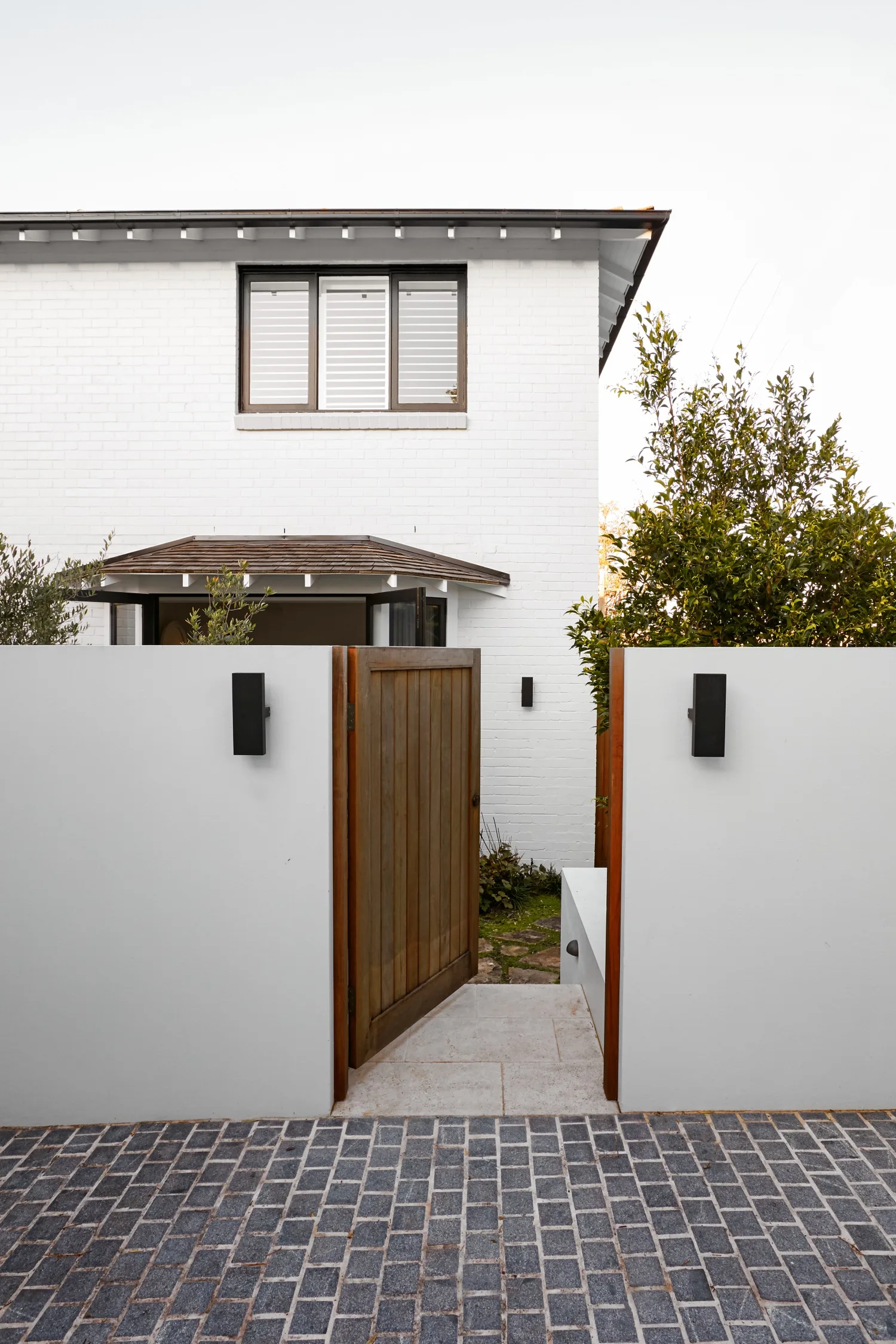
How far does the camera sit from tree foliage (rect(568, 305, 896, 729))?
3.82 metres

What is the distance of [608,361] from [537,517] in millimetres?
4378

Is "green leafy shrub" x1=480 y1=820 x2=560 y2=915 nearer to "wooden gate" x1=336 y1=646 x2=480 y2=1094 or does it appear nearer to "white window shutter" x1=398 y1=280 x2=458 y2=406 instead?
"wooden gate" x1=336 y1=646 x2=480 y2=1094

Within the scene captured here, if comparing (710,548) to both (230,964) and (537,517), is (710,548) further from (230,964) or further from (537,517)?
(537,517)

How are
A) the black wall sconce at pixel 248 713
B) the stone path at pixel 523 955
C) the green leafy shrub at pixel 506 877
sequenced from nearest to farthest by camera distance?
the black wall sconce at pixel 248 713
the stone path at pixel 523 955
the green leafy shrub at pixel 506 877

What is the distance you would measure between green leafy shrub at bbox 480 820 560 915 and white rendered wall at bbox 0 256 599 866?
16 cm

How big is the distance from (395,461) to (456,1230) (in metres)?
6.60

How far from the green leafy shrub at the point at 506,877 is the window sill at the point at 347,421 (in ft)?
13.4

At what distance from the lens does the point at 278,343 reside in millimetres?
7945

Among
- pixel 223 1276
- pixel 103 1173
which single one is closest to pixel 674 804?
pixel 223 1276

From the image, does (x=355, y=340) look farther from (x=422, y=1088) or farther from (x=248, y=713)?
(x=422, y=1088)

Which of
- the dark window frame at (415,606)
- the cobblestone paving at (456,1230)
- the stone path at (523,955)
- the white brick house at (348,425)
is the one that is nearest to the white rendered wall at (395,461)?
the white brick house at (348,425)

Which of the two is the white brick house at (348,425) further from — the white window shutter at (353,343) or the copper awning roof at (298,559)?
the copper awning roof at (298,559)

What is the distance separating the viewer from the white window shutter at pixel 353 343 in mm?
7910

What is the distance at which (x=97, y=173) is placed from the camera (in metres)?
12.4
